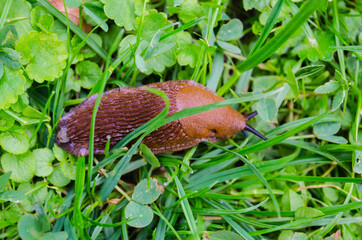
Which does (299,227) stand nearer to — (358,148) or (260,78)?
(358,148)

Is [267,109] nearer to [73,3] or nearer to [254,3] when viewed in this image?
[254,3]

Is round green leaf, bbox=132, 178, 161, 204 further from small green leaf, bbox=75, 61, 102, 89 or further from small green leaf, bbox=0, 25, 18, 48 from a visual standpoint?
small green leaf, bbox=0, 25, 18, 48

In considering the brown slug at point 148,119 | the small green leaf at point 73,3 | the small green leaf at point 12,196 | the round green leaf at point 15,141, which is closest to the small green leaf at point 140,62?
the brown slug at point 148,119

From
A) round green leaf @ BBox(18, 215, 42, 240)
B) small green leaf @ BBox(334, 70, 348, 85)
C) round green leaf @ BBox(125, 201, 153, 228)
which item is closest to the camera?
round green leaf @ BBox(18, 215, 42, 240)

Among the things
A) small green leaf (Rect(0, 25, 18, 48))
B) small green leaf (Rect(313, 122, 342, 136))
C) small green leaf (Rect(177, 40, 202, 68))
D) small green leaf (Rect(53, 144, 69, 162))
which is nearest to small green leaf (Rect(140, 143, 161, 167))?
small green leaf (Rect(53, 144, 69, 162))

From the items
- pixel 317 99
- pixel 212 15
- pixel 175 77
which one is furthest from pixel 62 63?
pixel 317 99
